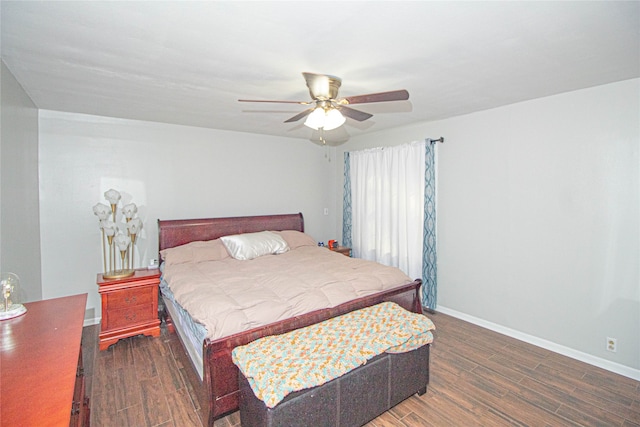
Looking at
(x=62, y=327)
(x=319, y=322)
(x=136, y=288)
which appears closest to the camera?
(x=62, y=327)

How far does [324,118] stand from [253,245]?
208 cm

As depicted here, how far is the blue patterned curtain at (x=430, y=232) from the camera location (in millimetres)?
3834

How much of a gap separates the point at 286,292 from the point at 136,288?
1.79 meters

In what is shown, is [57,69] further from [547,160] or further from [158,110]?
[547,160]

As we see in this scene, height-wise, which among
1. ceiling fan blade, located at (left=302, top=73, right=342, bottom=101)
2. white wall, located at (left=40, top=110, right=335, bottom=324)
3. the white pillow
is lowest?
the white pillow

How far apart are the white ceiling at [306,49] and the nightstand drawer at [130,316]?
209cm

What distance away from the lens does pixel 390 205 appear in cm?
434

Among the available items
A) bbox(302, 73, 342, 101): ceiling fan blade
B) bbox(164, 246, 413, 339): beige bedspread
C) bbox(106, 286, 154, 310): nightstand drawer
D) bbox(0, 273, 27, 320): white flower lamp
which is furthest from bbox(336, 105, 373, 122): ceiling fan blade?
bbox(106, 286, 154, 310): nightstand drawer

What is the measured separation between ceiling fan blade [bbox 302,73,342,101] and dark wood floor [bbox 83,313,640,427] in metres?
2.33

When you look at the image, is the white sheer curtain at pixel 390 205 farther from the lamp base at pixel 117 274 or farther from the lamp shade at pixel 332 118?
the lamp base at pixel 117 274

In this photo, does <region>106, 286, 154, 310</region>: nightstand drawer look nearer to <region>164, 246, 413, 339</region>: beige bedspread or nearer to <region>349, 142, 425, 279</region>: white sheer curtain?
<region>164, 246, 413, 339</region>: beige bedspread

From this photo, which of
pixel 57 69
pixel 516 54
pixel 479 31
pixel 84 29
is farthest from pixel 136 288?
pixel 516 54

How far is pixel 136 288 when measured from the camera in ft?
10.4

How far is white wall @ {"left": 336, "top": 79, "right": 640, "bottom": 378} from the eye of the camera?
253 centimetres
